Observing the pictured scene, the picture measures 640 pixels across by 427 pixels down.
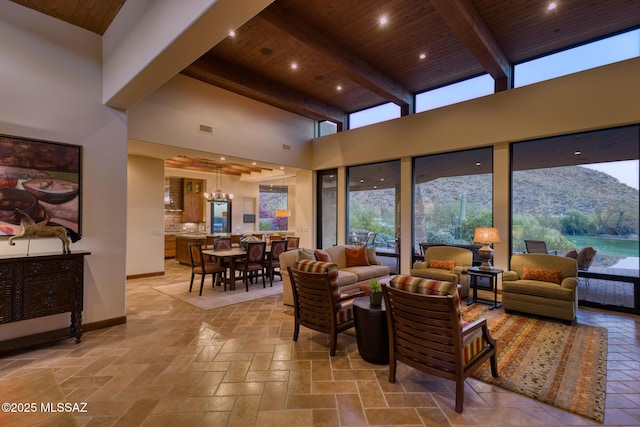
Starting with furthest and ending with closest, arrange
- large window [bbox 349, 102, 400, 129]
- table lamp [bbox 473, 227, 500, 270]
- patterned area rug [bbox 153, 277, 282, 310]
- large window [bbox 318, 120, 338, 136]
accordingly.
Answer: large window [bbox 318, 120, 338, 136], large window [bbox 349, 102, 400, 129], patterned area rug [bbox 153, 277, 282, 310], table lamp [bbox 473, 227, 500, 270]

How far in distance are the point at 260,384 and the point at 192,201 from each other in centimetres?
938

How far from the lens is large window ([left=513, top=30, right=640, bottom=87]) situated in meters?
4.41

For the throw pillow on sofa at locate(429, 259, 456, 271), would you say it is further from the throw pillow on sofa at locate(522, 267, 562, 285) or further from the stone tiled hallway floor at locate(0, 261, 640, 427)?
the stone tiled hallway floor at locate(0, 261, 640, 427)

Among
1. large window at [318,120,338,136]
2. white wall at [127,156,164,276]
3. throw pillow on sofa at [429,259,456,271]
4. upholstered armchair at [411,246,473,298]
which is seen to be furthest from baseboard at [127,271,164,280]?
throw pillow on sofa at [429,259,456,271]

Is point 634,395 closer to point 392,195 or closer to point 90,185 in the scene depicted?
point 392,195

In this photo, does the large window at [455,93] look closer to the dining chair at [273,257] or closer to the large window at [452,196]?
the large window at [452,196]

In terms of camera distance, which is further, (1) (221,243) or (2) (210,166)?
(2) (210,166)

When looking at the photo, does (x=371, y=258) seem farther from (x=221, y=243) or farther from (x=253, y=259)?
(x=221, y=243)

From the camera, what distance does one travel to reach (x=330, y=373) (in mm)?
2715

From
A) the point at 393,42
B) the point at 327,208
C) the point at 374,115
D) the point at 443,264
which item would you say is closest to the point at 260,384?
the point at 443,264

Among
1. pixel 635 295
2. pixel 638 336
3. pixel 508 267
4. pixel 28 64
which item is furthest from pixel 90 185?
pixel 635 295

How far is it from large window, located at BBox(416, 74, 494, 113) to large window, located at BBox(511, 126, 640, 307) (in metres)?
1.30

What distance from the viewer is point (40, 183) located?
3.40m

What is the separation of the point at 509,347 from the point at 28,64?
6219mm
